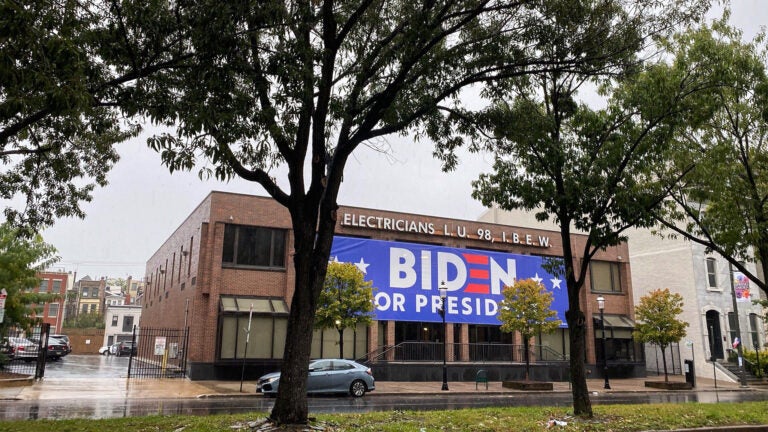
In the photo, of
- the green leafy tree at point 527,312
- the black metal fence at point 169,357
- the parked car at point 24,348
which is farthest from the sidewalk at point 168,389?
the parked car at point 24,348

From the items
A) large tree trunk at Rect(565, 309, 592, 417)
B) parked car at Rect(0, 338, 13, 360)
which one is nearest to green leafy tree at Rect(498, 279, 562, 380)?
large tree trunk at Rect(565, 309, 592, 417)

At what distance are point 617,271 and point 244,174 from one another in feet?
118

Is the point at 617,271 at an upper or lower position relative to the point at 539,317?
upper

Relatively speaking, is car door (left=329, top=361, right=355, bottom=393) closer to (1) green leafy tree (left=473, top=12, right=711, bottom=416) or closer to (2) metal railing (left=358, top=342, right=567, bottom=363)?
(2) metal railing (left=358, top=342, right=567, bottom=363)

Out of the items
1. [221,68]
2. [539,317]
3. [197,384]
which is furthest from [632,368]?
[221,68]

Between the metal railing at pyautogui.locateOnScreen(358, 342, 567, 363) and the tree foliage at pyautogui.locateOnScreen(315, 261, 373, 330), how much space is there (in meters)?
4.62

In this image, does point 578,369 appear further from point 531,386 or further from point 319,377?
point 531,386

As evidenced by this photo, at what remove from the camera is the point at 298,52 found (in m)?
10.1

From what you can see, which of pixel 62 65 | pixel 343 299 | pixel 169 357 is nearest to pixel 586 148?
pixel 62 65

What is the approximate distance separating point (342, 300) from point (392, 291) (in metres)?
6.48

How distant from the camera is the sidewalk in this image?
19.6m

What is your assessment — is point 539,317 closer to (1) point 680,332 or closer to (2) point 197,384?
(1) point 680,332

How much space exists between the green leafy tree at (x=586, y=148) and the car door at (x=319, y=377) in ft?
35.7

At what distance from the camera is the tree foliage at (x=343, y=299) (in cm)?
2611
